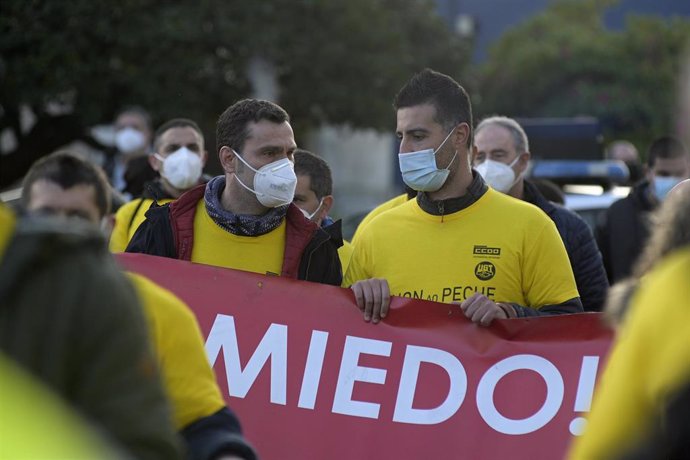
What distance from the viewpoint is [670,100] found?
→ 1115 inches

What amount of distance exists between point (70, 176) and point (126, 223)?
3638mm

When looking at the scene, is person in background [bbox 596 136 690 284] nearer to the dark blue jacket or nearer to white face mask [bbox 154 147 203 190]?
the dark blue jacket

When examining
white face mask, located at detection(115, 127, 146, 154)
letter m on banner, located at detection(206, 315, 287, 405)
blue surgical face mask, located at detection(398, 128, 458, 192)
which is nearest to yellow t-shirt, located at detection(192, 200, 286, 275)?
letter m on banner, located at detection(206, 315, 287, 405)

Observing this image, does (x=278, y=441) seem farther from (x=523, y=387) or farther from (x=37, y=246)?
(x=37, y=246)

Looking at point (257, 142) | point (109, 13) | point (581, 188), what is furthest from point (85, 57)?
point (257, 142)

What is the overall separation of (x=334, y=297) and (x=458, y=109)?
0.97 metres

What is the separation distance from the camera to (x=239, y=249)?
17.4ft

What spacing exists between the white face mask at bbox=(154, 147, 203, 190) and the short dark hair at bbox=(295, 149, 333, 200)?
3.25 feet

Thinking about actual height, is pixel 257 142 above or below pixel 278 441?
above

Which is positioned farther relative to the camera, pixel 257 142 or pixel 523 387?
pixel 257 142

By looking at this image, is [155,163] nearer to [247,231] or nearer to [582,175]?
[247,231]

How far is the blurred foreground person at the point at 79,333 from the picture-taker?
2387 mm

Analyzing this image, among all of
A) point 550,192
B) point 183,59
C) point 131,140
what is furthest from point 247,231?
point 183,59

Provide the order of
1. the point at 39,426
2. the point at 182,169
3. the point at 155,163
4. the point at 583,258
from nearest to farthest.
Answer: the point at 39,426, the point at 583,258, the point at 182,169, the point at 155,163
